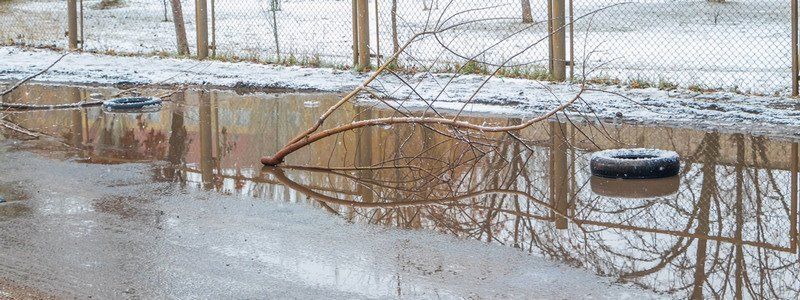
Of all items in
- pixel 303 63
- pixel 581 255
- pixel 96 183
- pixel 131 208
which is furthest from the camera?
pixel 303 63

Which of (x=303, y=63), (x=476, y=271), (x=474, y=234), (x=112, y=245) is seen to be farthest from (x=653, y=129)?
(x=303, y=63)

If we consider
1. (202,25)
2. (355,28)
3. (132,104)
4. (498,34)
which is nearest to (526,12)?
(498,34)

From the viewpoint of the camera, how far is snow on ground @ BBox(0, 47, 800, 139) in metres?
11.4

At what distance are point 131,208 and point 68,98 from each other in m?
Answer: 7.30

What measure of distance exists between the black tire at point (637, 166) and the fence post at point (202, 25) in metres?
10.9

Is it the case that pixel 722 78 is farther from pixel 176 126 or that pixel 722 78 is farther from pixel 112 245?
pixel 112 245

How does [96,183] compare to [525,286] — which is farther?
[96,183]

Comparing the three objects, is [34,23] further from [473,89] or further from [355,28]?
[473,89]

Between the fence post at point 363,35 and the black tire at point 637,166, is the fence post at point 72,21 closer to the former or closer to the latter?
the fence post at point 363,35

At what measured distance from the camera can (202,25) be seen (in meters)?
18.3

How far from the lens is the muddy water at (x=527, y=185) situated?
6402 millimetres

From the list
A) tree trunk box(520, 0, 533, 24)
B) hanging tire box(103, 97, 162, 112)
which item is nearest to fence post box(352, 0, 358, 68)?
hanging tire box(103, 97, 162, 112)

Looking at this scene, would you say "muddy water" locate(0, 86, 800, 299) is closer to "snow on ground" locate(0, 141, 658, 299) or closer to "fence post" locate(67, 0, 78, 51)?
"snow on ground" locate(0, 141, 658, 299)

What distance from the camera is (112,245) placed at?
22.4 ft
